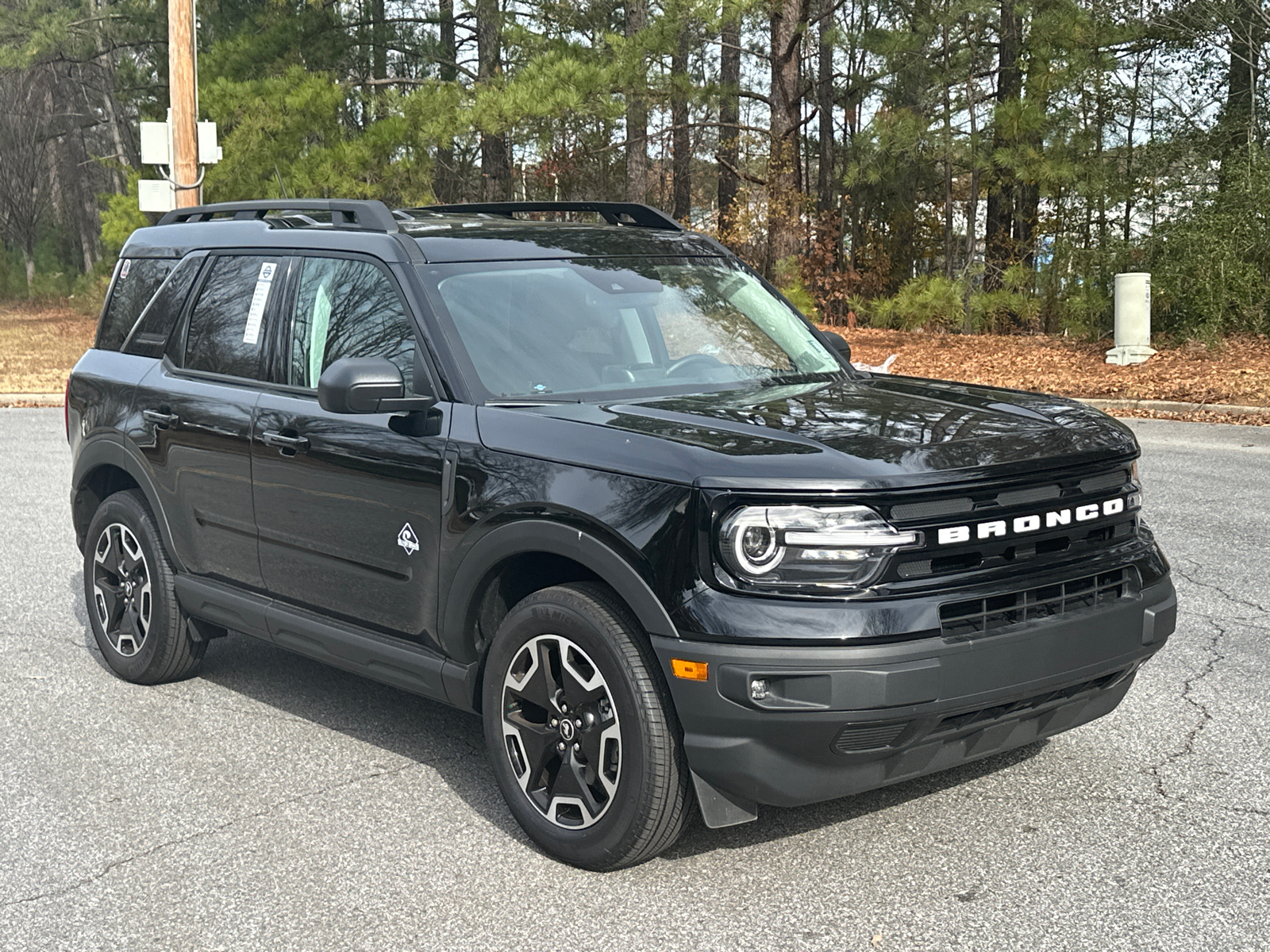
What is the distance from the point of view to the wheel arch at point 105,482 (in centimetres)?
588

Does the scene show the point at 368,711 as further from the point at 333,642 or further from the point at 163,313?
the point at 163,313

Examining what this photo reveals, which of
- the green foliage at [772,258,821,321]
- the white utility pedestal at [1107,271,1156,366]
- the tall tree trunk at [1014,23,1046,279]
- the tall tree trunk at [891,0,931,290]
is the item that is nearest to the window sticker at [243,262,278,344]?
the white utility pedestal at [1107,271,1156,366]

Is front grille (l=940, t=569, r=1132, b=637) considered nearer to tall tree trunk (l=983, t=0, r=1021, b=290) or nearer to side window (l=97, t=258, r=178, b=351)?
side window (l=97, t=258, r=178, b=351)

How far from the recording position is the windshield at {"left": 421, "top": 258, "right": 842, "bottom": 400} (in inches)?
187

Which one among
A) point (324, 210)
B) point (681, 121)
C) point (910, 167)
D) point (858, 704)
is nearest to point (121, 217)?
point (681, 121)

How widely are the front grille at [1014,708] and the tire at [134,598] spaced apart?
11.2 feet

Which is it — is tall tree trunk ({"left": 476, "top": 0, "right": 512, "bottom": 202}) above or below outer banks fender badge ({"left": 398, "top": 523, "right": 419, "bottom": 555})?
above

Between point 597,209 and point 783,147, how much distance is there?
19200 millimetres

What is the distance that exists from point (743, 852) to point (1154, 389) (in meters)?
14.4

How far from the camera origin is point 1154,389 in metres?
17.1

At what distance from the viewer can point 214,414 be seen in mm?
5488

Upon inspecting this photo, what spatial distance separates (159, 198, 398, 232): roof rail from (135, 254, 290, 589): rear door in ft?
0.78

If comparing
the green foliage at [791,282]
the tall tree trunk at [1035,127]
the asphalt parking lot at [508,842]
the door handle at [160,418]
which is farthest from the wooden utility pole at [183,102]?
the tall tree trunk at [1035,127]

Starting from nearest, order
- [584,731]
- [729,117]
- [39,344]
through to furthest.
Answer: [584,731], [729,117], [39,344]
